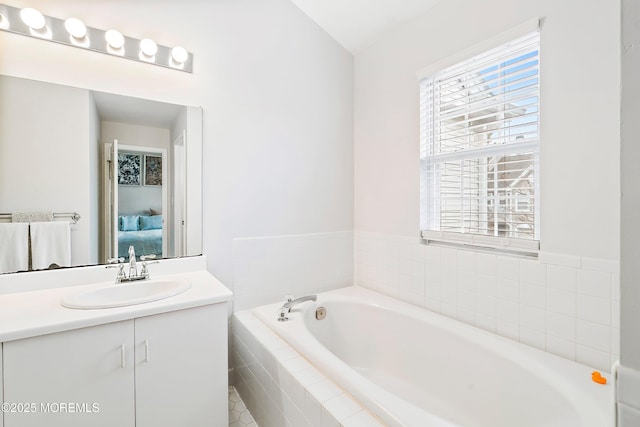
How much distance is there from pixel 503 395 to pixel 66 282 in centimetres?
222

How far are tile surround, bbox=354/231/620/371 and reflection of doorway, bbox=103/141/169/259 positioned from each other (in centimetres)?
159

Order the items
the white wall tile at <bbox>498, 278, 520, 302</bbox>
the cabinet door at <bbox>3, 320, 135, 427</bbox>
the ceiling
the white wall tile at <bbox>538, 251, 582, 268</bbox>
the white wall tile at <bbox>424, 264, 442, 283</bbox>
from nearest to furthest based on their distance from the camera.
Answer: the cabinet door at <bbox>3, 320, 135, 427</bbox> → the white wall tile at <bbox>538, 251, 582, 268</bbox> → the white wall tile at <bbox>498, 278, 520, 302</bbox> → the white wall tile at <bbox>424, 264, 442, 283</bbox> → the ceiling

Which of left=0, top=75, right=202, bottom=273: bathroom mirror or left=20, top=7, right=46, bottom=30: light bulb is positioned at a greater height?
left=20, top=7, right=46, bottom=30: light bulb

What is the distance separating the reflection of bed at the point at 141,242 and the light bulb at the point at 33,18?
108cm

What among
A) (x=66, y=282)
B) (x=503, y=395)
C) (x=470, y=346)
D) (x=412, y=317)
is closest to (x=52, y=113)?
(x=66, y=282)

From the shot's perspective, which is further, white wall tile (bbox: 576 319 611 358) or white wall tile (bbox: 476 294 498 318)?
white wall tile (bbox: 476 294 498 318)

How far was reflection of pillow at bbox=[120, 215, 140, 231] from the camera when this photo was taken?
71.8 inches

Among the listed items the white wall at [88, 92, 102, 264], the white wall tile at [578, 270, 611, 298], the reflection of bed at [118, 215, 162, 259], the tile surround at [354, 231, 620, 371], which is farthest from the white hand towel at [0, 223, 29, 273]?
the white wall tile at [578, 270, 611, 298]

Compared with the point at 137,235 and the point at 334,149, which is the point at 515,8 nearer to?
the point at 334,149

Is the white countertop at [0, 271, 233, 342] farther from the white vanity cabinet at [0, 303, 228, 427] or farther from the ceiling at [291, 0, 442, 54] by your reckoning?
the ceiling at [291, 0, 442, 54]

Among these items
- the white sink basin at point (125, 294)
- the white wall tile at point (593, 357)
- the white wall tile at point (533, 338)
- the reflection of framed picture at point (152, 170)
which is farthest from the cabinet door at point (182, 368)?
the white wall tile at point (593, 357)

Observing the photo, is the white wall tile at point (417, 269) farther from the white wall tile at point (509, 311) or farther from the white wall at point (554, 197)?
the white wall tile at point (509, 311)

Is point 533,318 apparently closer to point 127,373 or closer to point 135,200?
point 127,373

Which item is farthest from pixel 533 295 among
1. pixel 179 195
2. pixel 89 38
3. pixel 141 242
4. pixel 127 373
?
pixel 89 38
